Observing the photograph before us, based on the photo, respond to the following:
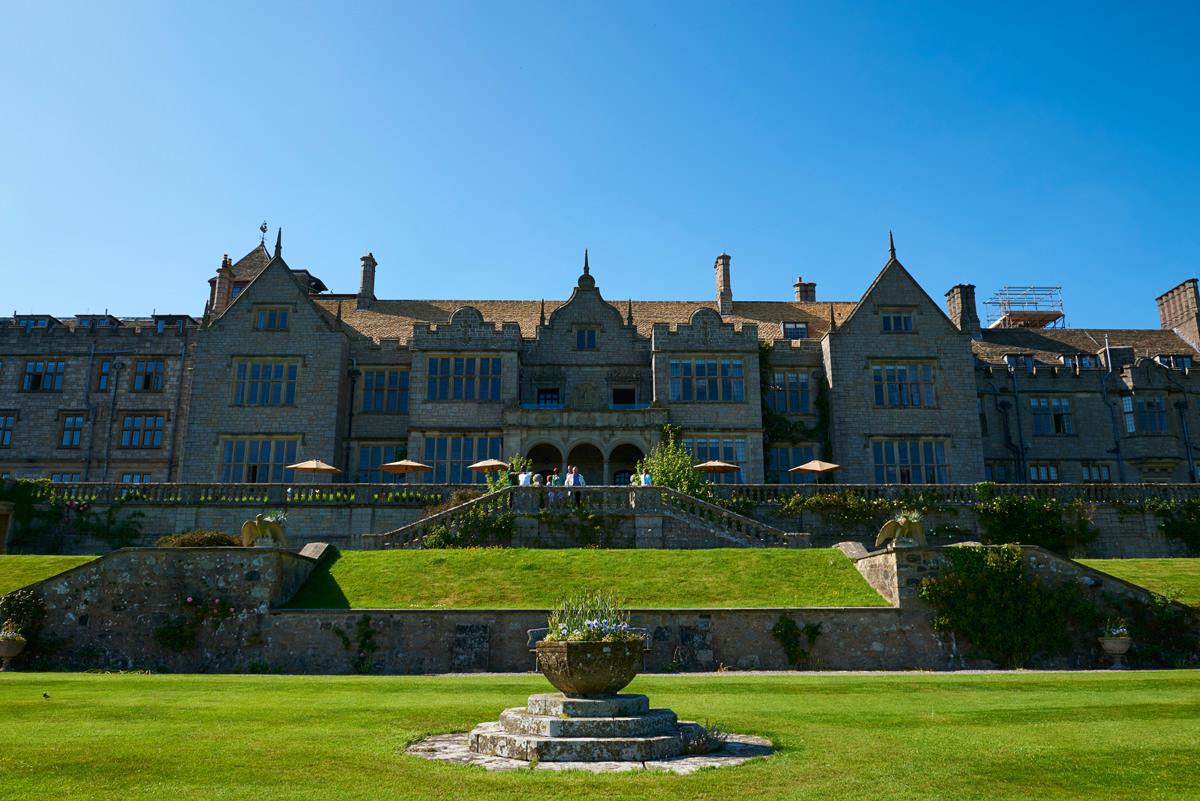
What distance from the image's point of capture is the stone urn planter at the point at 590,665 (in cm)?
1020

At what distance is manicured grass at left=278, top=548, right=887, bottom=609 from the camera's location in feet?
72.0

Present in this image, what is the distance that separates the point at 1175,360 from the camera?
152ft

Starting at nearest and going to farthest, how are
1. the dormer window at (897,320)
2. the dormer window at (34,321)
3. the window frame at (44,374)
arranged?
the dormer window at (897,320)
the window frame at (44,374)
the dormer window at (34,321)

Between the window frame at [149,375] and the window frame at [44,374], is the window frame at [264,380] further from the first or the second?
the window frame at [44,374]

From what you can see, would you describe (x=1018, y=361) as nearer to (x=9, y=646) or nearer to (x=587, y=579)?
(x=587, y=579)

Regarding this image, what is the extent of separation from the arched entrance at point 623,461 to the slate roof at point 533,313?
6693 mm

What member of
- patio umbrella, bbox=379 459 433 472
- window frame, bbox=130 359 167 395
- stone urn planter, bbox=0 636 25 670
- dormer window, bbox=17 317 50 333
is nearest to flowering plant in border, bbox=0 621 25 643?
stone urn planter, bbox=0 636 25 670

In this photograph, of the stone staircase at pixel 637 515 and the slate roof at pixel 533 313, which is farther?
the slate roof at pixel 533 313

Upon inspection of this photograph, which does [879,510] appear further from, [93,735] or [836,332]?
[93,735]

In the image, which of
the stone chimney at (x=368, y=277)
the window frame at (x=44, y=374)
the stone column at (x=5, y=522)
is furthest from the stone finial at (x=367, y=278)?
the stone column at (x=5, y=522)

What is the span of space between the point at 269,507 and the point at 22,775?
1009 inches

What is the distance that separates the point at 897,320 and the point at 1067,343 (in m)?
12.9

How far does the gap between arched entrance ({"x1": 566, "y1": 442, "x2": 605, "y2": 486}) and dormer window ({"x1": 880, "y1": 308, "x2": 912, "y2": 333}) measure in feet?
46.1

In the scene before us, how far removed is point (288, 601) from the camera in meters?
22.2
